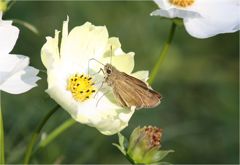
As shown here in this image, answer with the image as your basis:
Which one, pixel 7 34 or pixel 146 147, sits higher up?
pixel 7 34

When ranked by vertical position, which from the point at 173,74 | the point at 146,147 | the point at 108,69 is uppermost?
the point at 108,69

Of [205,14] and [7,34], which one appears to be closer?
[7,34]

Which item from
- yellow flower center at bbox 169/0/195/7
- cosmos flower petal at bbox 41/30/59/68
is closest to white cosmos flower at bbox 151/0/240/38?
yellow flower center at bbox 169/0/195/7

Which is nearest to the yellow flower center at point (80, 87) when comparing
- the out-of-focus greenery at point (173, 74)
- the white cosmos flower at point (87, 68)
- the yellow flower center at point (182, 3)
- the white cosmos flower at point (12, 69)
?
the white cosmos flower at point (87, 68)

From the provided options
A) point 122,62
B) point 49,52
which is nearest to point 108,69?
point 122,62

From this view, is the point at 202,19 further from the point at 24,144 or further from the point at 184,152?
the point at 184,152

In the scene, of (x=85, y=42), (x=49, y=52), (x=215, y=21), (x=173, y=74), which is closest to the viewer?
(x=49, y=52)

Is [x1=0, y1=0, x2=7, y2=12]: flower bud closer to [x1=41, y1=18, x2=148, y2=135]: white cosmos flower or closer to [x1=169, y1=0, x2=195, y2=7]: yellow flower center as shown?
[x1=41, y1=18, x2=148, y2=135]: white cosmos flower

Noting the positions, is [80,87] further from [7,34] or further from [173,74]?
[173,74]
